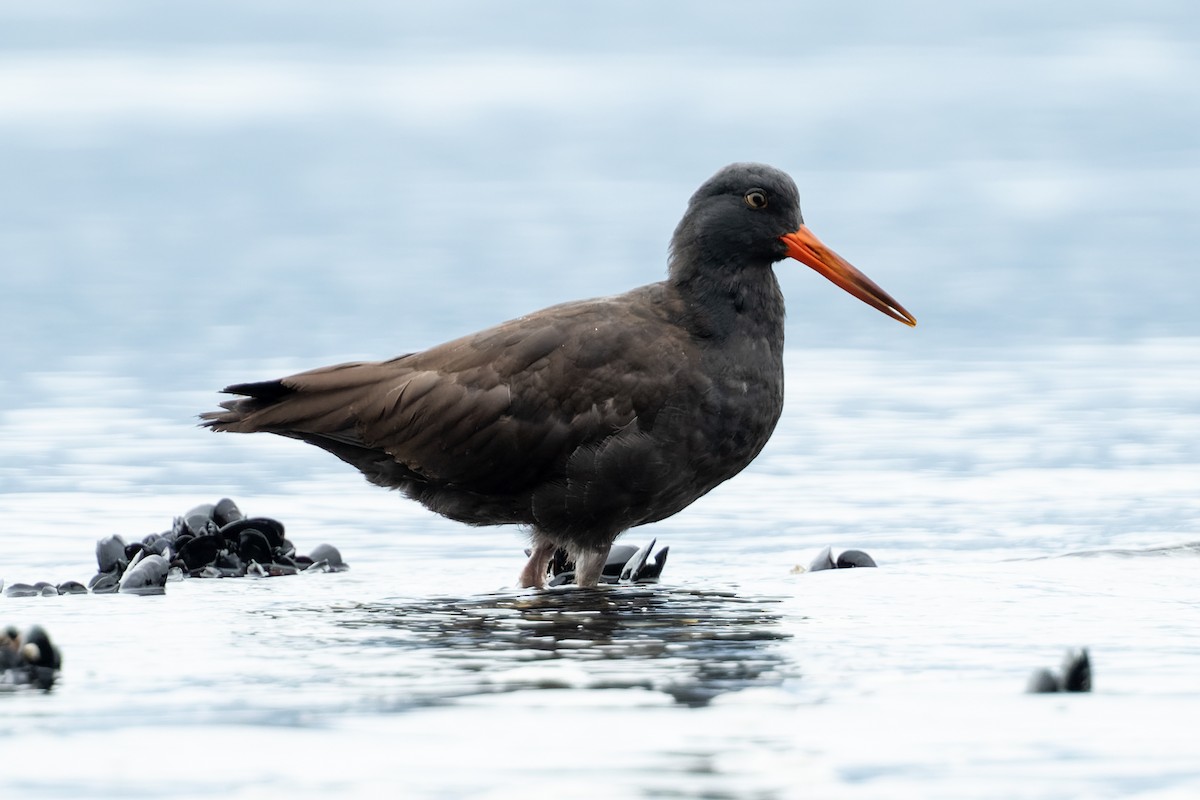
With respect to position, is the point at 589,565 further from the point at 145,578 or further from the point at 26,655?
the point at 26,655

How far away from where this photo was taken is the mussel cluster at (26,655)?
5.81 metres

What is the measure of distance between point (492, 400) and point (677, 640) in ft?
5.69

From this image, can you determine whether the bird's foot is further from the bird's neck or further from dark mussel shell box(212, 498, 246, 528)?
dark mussel shell box(212, 498, 246, 528)

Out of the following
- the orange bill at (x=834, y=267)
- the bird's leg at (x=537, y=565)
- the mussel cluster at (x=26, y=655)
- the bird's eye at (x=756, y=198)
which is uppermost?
the bird's eye at (x=756, y=198)

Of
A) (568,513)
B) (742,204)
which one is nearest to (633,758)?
(568,513)

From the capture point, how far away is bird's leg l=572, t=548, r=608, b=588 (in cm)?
819

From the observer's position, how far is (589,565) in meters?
8.21

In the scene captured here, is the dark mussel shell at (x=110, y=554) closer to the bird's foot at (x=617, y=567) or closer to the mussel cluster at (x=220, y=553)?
the mussel cluster at (x=220, y=553)

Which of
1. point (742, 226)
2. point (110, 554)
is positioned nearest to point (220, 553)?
point (110, 554)

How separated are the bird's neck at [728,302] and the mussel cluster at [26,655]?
3244 mm

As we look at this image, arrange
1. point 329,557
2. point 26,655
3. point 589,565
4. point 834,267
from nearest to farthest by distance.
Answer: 1. point 26,655
2. point 589,565
3. point 834,267
4. point 329,557

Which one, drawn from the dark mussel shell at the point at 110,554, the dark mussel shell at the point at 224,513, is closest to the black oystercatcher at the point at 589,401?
the dark mussel shell at the point at 110,554

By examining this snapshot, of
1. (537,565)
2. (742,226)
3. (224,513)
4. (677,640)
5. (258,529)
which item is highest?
(742,226)

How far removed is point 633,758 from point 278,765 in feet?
2.87
